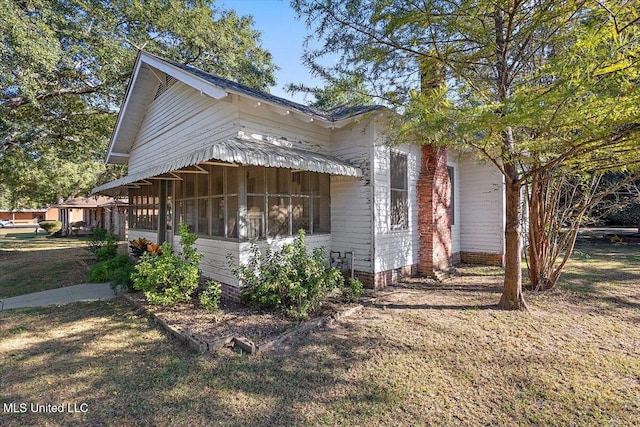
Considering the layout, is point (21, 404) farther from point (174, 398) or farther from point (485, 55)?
point (485, 55)

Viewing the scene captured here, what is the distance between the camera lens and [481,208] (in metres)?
11.0

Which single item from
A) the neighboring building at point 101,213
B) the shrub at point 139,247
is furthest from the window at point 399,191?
the neighboring building at point 101,213

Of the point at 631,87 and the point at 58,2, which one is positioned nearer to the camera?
the point at 631,87

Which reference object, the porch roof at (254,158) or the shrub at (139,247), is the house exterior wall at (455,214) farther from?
the shrub at (139,247)

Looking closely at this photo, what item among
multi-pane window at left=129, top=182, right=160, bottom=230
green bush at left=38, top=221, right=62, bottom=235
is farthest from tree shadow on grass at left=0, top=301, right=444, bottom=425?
green bush at left=38, top=221, right=62, bottom=235

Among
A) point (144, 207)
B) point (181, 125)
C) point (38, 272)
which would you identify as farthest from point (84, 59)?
point (38, 272)

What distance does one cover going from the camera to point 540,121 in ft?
13.5

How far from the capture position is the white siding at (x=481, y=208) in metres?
10.6

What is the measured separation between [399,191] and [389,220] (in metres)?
1.08

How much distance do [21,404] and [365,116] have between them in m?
6.90

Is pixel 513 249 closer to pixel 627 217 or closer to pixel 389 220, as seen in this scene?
pixel 389 220

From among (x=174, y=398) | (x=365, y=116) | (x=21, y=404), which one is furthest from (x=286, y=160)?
(x=21, y=404)

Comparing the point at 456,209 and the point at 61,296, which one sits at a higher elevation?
the point at 456,209

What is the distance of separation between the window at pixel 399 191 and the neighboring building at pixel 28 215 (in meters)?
60.9
